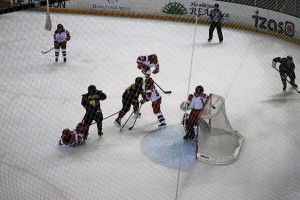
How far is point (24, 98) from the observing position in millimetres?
7336

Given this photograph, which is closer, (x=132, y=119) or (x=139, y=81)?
(x=139, y=81)

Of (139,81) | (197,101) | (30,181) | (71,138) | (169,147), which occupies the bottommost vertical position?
(30,181)

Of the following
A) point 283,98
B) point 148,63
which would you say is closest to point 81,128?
point 148,63

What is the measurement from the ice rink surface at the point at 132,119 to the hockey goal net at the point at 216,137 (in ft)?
0.41

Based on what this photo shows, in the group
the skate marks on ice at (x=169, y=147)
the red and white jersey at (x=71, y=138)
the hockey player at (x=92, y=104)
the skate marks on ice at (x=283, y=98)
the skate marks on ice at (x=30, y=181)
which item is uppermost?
the hockey player at (x=92, y=104)

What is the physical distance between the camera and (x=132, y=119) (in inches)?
269

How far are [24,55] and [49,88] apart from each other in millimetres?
1934

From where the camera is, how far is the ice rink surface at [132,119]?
5.30 m

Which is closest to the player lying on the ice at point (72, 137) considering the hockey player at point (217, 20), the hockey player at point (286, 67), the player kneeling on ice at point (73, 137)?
the player kneeling on ice at point (73, 137)

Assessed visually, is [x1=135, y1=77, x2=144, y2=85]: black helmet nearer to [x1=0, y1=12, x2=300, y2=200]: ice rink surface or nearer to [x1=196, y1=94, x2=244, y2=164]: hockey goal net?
[x1=0, y1=12, x2=300, y2=200]: ice rink surface

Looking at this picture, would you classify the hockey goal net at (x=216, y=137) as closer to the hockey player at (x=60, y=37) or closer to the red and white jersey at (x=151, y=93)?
the red and white jersey at (x=151, y=93)

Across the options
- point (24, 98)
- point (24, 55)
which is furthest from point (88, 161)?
point (24, 55)

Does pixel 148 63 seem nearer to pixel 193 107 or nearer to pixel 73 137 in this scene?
pixel 193 107

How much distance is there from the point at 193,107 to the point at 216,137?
56 centimetres
